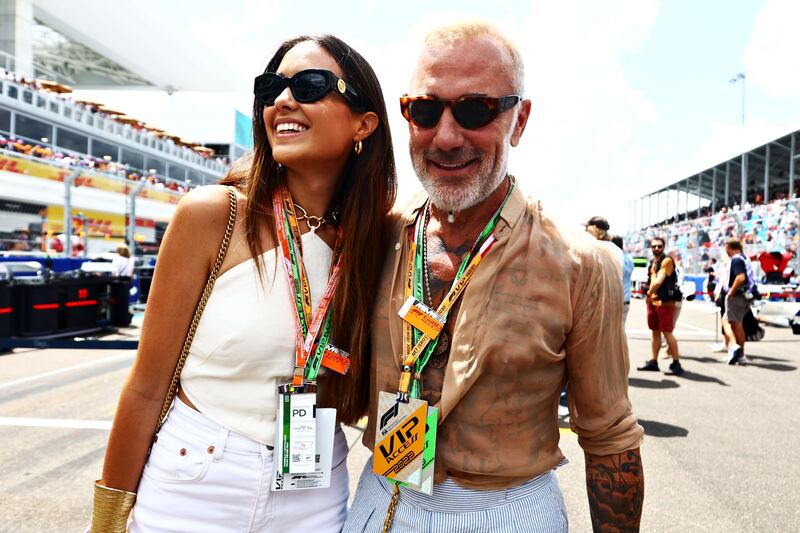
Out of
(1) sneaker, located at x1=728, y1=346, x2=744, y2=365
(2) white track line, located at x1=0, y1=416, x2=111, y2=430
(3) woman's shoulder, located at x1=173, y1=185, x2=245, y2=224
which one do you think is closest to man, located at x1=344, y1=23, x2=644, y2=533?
(3) woman's shoulder, located at x1=173, y1=185, x2=245, y2=224

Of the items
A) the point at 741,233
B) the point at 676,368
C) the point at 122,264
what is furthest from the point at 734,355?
the point at 122,264

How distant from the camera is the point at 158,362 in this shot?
1.51m

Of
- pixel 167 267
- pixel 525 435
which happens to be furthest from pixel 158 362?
pixel 525 435

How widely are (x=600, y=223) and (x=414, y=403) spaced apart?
17.5ft

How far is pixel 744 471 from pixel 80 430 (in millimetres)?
5347

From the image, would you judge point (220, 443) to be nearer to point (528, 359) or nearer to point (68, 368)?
point (528, 359)

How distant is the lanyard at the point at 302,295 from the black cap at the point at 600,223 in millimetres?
5110

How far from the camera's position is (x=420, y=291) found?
5.36 ft

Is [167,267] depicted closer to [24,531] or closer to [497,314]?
[497,314]

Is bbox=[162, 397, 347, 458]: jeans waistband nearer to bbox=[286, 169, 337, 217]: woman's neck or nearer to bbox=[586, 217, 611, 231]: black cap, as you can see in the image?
bbox=[286, 169, 337, 217]: woman's neck

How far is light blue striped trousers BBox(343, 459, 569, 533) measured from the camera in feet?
4.79

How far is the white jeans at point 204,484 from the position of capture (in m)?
1.48

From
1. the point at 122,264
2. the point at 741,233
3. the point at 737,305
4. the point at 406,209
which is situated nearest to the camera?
the point at 406,209

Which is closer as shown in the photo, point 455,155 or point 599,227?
point 455,155
